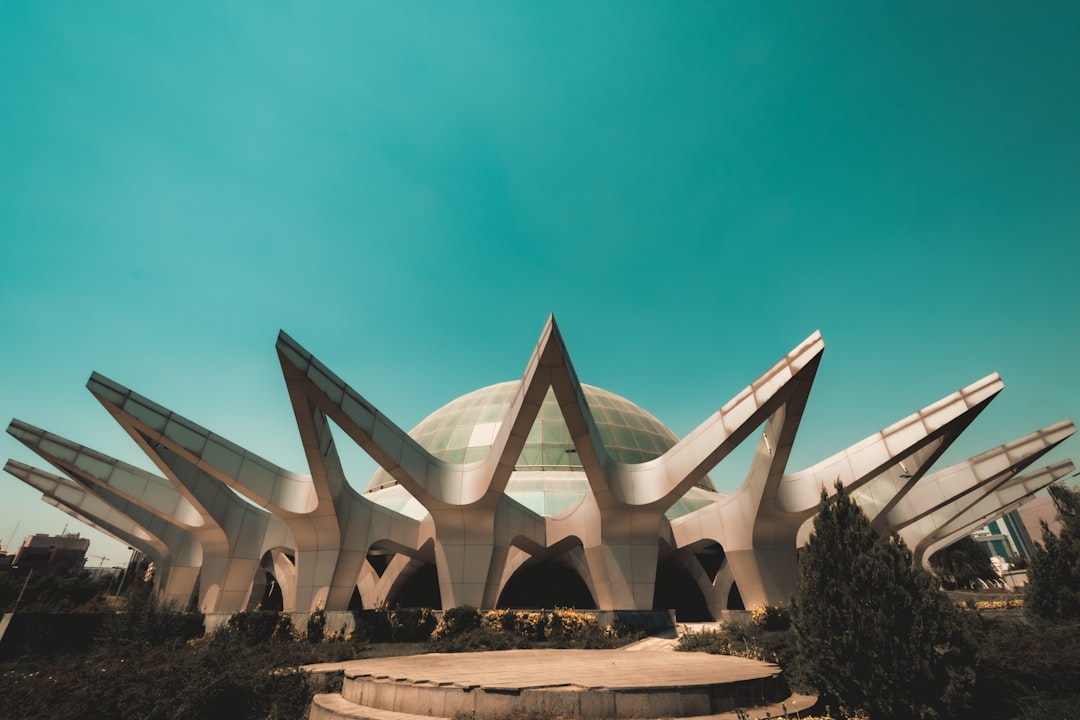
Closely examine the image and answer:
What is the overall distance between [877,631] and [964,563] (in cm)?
5626

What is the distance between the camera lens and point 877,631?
7.64m

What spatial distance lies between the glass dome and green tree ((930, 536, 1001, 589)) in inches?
1074

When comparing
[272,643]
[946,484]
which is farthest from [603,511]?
[946,484]

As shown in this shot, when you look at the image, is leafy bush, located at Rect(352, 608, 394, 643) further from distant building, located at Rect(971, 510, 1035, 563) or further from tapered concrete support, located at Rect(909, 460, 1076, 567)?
distant building, located at Rect(971, 510, 1035, 563)

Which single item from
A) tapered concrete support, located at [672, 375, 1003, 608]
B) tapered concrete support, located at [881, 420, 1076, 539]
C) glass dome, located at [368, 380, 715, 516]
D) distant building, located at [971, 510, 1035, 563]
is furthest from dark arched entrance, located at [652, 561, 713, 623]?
distant building, located at [971, 510, 1035, 563]

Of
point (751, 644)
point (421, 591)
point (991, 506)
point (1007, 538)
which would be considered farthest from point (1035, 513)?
point (751, 644)

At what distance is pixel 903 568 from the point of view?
8039mm

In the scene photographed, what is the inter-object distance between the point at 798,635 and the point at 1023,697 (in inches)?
154

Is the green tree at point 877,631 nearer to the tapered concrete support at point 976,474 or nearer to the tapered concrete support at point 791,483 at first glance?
the tapered concrete support at point 791,483

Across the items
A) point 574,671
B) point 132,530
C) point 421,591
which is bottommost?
point 574,671

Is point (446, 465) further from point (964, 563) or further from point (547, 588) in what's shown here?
point (964, 563)

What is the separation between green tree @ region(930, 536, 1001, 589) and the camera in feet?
157

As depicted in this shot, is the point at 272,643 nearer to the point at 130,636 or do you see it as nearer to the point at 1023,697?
the point at 130,636

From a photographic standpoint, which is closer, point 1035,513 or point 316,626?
point 316,626
